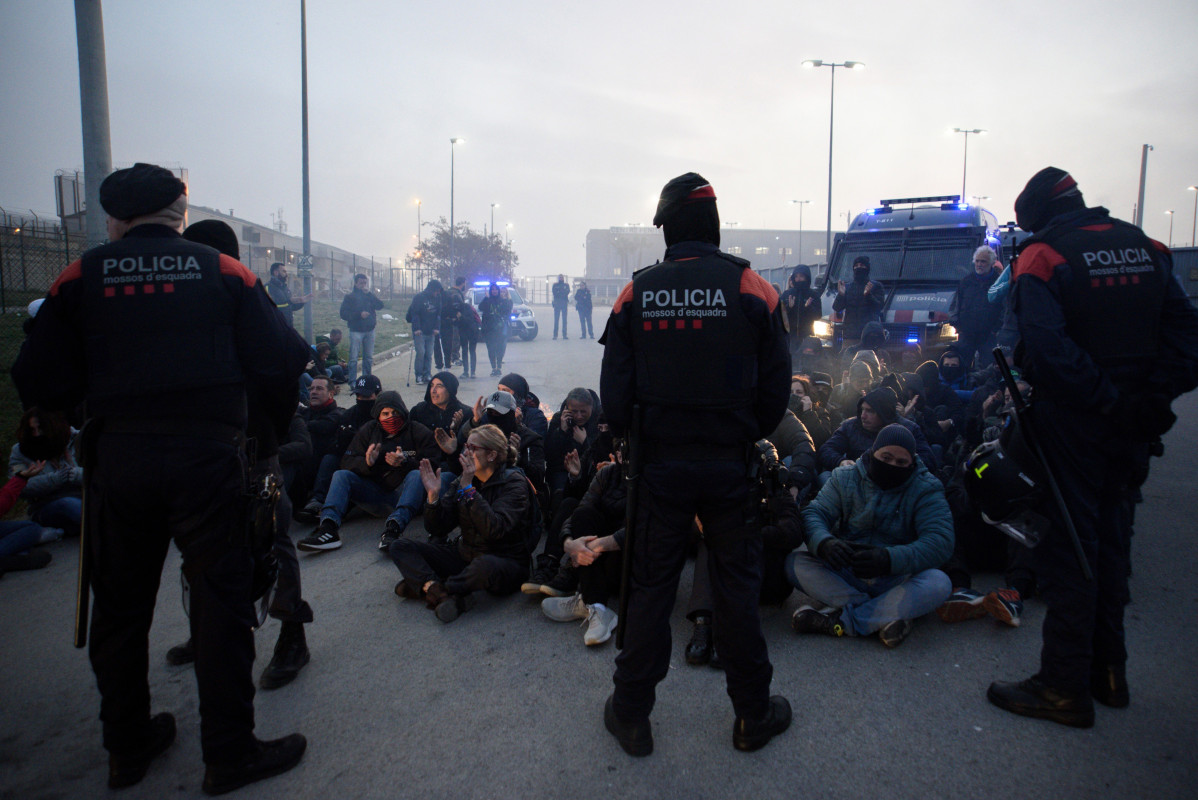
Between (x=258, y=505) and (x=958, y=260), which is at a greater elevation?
(x=958, y=260)

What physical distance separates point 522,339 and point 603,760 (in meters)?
21.4

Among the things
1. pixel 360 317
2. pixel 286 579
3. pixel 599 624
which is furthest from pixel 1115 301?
pixel 360 317

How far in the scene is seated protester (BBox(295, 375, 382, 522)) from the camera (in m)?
6.24

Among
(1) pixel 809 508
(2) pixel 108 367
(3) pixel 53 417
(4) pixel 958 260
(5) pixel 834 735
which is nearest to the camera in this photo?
(2) pixel 108 367

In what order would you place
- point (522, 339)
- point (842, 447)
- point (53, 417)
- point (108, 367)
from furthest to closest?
point (522, 339)
point (842, 447)
point (53, 417)
point (108, 367)

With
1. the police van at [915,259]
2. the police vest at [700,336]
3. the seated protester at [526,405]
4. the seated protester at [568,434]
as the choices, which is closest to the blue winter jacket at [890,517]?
the police vest at [700,336]

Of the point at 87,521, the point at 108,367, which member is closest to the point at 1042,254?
the point at 108,367

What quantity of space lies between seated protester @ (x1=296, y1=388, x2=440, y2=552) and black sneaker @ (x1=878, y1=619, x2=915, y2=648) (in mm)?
3513

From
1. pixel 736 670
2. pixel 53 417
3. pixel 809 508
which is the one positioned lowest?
pixel 736 670

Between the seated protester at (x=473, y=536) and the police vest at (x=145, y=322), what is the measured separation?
7.16 feet

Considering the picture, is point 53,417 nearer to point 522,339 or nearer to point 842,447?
point 842,447

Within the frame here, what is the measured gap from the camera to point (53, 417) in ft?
9.14

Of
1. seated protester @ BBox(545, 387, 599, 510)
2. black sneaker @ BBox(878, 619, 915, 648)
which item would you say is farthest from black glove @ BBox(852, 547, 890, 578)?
seated protester @ BBox(545, 387, 599, 510)

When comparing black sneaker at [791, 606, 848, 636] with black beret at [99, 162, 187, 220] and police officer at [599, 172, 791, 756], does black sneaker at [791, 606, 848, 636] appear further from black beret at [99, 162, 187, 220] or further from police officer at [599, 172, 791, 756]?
black beret at [99, 162, 187, 220]
